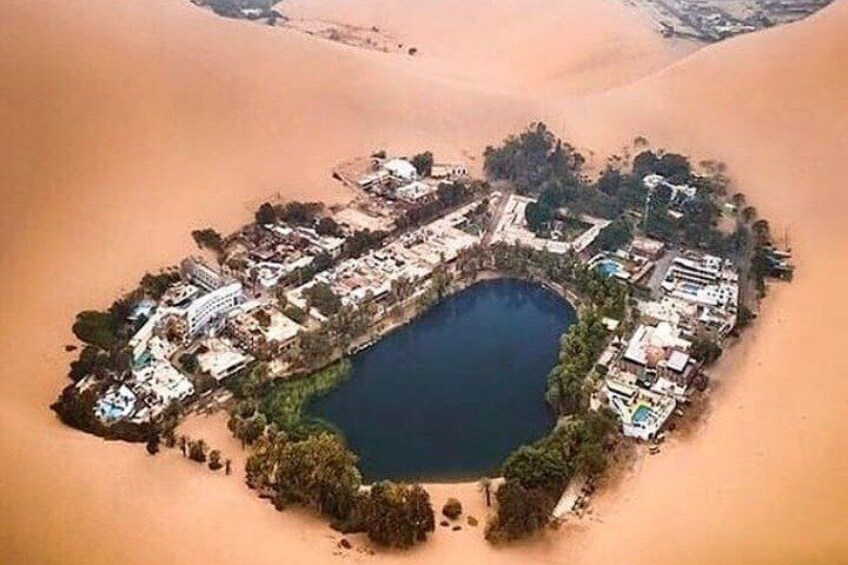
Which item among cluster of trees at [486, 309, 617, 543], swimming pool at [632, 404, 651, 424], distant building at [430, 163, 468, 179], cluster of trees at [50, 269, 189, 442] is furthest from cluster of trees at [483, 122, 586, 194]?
cluster of trees at [50, 269, 189, 442]

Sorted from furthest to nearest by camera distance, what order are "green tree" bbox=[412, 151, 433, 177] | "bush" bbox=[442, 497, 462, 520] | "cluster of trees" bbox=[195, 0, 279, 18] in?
"cluster of trees" bbox=[195, 0, 279, 18] < "green tree" bbox=[412, 151, 433, 177] < "bush" bbox=[442, 497, 462, 520]

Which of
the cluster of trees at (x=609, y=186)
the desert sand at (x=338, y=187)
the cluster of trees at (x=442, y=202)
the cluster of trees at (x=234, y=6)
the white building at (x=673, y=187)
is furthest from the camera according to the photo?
the cluster of trees at (x=234, y=6)

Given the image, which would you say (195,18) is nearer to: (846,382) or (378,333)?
(378,333)

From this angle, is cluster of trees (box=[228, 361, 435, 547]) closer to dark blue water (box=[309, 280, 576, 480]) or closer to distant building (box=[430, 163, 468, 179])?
dark blue water (box=[309, 280, 576, 480])

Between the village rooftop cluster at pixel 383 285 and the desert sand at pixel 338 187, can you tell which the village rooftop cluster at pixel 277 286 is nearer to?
the village rooftop cluster at pixel 383 285

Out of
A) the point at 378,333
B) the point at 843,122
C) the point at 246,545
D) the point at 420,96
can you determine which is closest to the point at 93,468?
the point at 246,545

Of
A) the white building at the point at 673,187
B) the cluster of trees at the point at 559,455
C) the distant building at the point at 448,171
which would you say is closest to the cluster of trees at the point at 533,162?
the distant building at the point at 448,171
